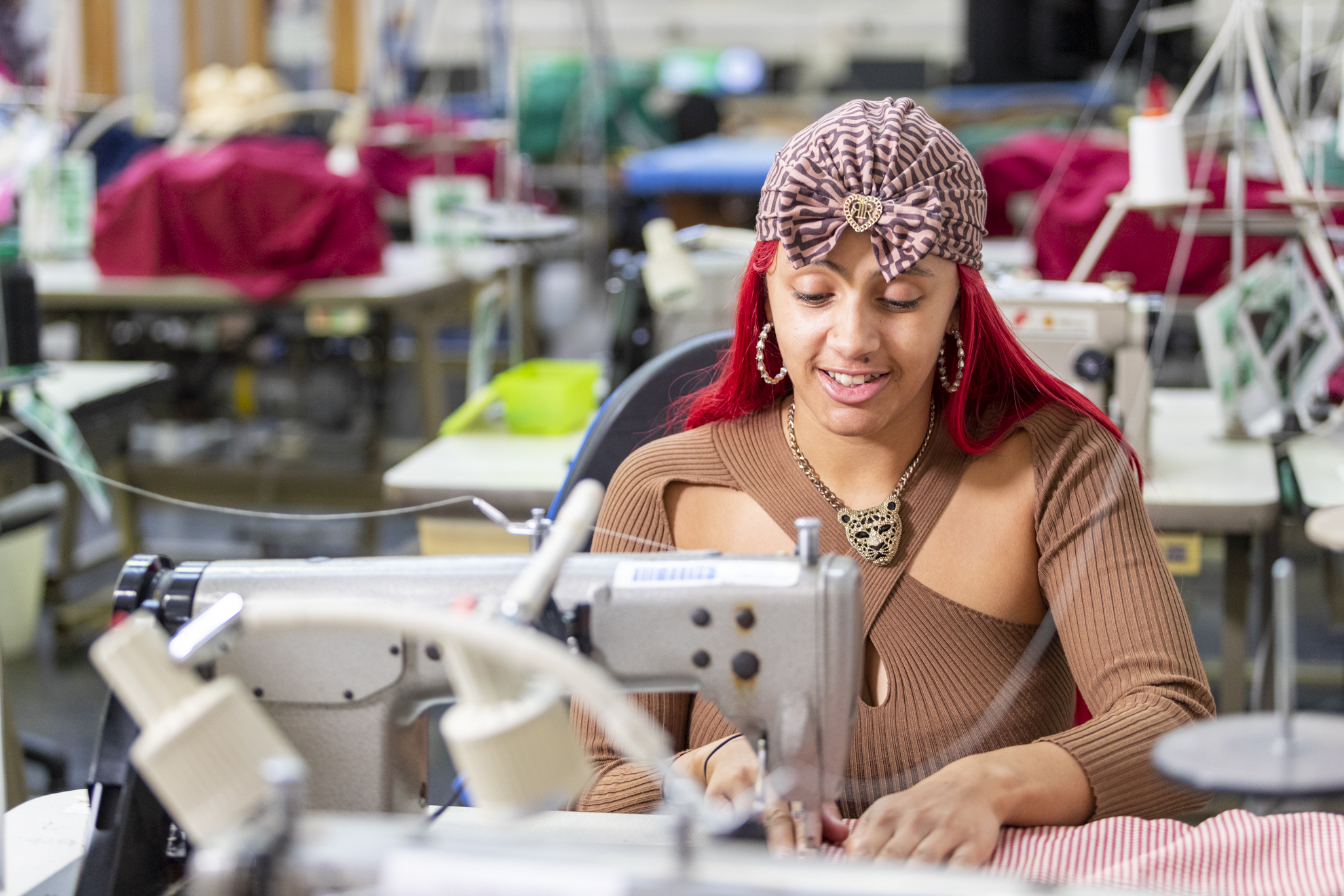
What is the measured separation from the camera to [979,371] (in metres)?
1.21

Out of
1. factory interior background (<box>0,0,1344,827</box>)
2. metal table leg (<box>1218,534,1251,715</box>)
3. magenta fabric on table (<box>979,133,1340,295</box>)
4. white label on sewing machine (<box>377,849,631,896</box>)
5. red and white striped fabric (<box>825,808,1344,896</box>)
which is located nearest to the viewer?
white label on sewing machine (<box>377,849,631,896</box>)

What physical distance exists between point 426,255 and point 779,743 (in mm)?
3628

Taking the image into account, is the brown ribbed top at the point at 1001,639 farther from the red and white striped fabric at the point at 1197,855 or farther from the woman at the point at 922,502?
the red and white striped fabric at the point at 1197,855

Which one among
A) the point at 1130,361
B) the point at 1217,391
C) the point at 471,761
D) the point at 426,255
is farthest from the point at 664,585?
the point at 426,255

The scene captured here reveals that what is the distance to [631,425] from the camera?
1.49m

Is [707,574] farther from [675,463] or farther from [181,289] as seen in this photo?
[181,289]

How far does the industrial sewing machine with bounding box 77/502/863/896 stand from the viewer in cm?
90

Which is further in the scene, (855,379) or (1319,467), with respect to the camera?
(1319,467)

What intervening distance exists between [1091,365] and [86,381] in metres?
1.99

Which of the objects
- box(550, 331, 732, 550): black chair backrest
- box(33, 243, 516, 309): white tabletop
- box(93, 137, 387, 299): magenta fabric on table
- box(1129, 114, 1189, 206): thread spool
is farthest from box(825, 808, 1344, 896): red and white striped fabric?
box(93, 137, 387, 299): magenta fabric on table

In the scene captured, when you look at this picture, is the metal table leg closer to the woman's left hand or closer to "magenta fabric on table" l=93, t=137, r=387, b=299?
the woman's left hand

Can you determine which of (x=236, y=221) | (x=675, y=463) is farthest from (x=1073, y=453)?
(x=236, y=221)

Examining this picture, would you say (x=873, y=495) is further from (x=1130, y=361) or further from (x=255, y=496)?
(x=255, y=496)

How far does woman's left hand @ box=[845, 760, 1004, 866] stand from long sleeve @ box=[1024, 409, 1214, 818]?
0.38ft
